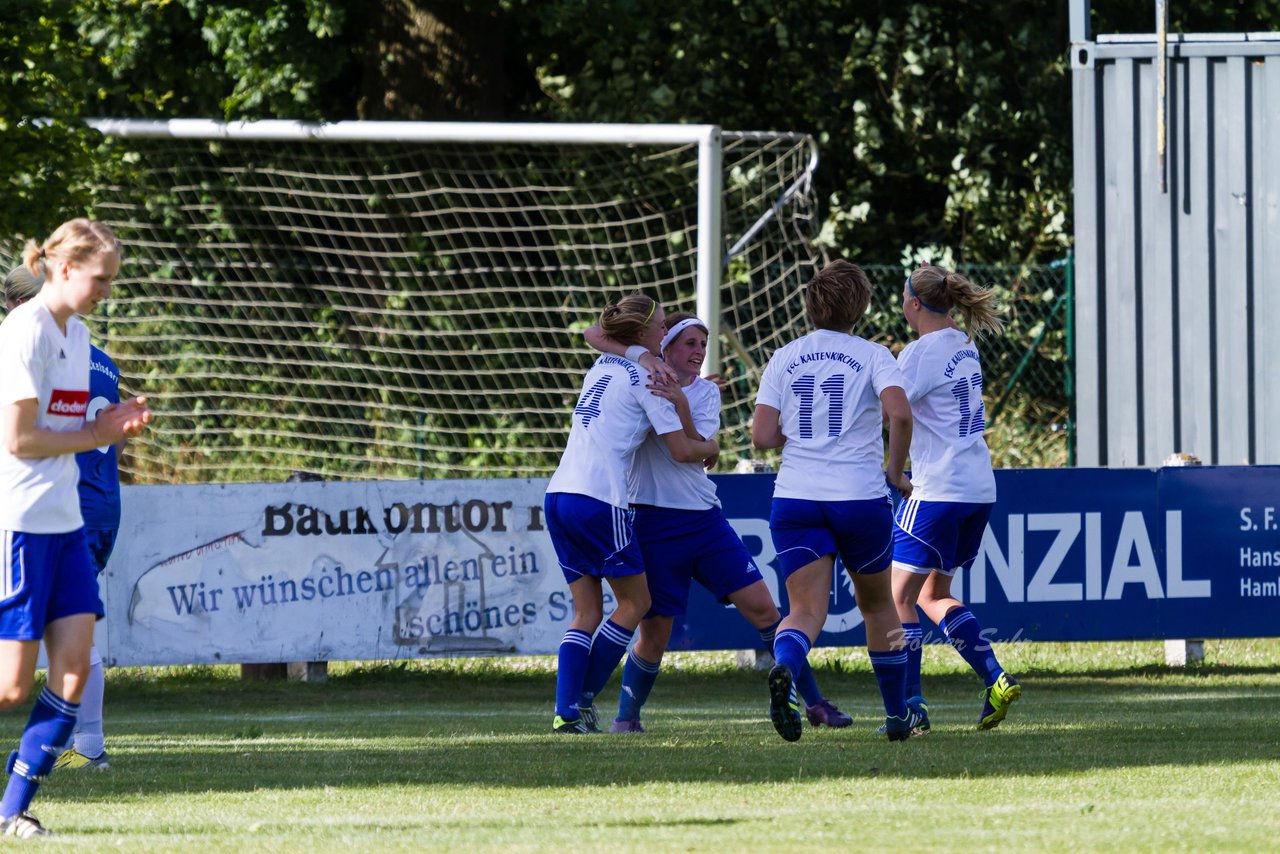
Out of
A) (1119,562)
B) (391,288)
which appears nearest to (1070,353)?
(1119,562)

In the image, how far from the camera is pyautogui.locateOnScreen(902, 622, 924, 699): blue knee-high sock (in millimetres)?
7564

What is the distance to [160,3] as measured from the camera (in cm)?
1716

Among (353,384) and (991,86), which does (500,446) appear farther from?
(991,86)

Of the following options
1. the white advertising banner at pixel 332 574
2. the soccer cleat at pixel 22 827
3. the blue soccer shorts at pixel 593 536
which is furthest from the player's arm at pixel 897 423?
the white advertising banner at pixel 332 574

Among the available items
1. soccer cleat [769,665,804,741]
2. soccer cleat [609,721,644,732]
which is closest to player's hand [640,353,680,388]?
soccer cleat [769,665,804,741]

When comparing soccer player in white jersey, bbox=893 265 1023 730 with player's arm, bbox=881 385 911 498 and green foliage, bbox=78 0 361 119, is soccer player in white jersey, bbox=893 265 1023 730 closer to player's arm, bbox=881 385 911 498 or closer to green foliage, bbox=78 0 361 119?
player's arm, bbox=881 385 911 498

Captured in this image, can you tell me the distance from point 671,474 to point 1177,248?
280 inches

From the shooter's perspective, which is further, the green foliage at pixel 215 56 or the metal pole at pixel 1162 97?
the green foliage at pixel 215 56

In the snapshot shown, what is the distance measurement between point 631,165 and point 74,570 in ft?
36.0

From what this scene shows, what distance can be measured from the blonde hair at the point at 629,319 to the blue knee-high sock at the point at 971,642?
5.82 feet

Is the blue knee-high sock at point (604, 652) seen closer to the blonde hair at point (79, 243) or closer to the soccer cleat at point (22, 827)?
the soccer cleat at point (22, 827)

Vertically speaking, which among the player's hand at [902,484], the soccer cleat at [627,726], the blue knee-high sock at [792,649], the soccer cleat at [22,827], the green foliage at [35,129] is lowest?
the soccer cleat at [627,726]

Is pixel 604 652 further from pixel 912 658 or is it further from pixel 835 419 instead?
pixel 835 419

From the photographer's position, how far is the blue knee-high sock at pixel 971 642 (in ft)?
25.1
